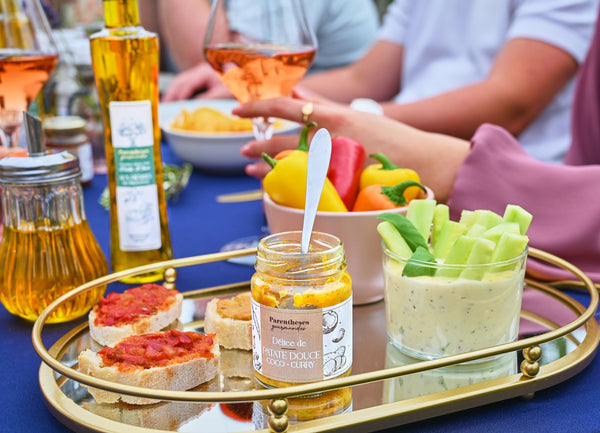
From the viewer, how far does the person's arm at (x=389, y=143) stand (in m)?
1.05

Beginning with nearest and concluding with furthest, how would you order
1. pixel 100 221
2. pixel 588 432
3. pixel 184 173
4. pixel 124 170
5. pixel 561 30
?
pixel 588 432 → pixel 124 170 → pixel 100 221 → pixel 184 173 → pixel 561 30

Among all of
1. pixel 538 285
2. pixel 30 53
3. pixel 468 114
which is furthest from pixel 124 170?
pixel 468 114

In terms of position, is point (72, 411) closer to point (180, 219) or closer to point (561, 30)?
point (180, 219)

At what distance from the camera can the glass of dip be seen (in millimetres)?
670

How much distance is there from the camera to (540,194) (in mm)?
975

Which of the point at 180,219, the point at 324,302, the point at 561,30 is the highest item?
the point at 561,30

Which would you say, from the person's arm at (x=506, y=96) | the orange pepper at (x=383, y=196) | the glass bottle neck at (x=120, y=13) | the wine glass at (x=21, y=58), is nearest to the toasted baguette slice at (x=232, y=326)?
the orange pepper at (x=383, y=196)

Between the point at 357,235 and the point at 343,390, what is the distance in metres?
0.24

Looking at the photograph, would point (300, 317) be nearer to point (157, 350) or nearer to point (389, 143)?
point (157, 350)

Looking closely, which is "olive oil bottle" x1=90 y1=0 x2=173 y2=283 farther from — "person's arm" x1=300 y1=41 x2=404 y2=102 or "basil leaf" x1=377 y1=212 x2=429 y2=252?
"person's arm" x1=300 y1=41 x2=404 y2=102

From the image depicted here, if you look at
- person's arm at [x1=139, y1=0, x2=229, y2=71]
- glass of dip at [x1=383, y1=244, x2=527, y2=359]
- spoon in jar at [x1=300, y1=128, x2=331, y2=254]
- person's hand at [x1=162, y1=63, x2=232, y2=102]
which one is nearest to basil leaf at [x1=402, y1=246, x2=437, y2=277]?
glass of dip at [x1=383, y1=244, x2=527, y2=359]

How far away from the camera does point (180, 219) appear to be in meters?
1.29

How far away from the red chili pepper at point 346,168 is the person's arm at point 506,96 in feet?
3.31

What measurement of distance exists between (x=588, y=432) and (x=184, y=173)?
103 centimetres
